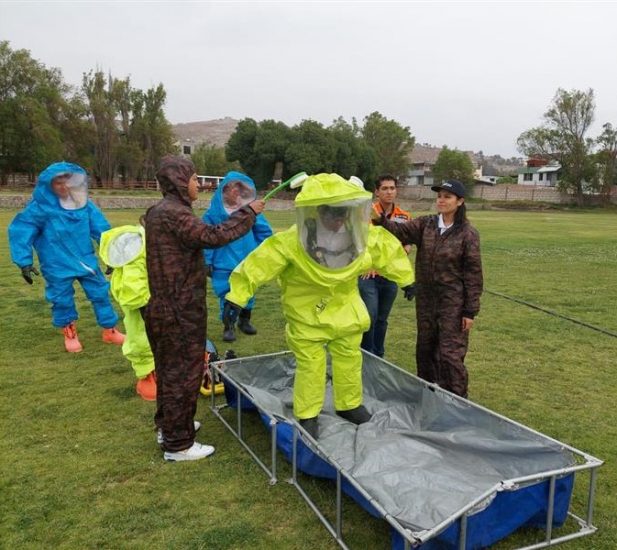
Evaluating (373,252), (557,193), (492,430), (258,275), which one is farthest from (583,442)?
(557,193)

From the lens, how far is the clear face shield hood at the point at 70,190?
6.24 m

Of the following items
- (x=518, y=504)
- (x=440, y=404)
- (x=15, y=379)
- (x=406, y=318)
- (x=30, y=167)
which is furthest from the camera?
(x=30, y=167)

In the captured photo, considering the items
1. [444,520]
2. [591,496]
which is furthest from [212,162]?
[444,520]

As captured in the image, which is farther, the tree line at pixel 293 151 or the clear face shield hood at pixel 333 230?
the tree line at pixel 293 151

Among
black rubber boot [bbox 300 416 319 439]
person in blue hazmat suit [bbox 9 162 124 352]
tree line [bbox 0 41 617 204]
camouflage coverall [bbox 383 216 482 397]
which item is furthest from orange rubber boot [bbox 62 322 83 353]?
tree line [bbox 0 41 617 204]

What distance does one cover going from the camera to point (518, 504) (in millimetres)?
2891

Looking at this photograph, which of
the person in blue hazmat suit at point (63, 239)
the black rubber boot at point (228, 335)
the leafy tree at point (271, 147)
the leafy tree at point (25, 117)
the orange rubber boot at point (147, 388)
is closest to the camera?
the orange rubber boot at point (147, 388)

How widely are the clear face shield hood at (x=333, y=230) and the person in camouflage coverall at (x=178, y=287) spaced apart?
0.37 metres

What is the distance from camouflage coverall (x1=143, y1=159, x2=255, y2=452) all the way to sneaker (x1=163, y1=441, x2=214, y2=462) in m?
0.04

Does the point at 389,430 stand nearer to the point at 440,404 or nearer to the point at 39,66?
the point at 440,404

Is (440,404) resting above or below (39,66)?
below

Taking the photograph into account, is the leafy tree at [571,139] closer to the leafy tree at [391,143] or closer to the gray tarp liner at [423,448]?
the leafy tree at [391,143]

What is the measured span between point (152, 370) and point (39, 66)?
47.0 m

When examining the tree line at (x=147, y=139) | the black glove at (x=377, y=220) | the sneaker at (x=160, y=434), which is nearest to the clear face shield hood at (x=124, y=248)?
the sneaker at (x=160, y=434)
